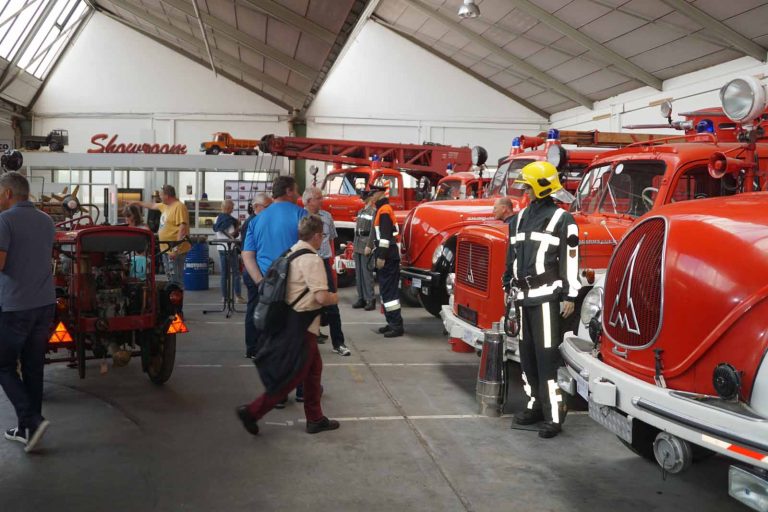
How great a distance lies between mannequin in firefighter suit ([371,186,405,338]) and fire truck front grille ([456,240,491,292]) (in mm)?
1881

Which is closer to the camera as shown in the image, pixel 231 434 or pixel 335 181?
pixel 231 434

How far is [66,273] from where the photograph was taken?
6711 millimetres

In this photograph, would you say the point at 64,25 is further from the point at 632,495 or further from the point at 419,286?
the point at 632,495

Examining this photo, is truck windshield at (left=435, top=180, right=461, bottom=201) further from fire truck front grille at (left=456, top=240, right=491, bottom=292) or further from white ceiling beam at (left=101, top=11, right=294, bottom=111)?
white ceiling beam at (left=101, top=11, right=294, bottom=111)

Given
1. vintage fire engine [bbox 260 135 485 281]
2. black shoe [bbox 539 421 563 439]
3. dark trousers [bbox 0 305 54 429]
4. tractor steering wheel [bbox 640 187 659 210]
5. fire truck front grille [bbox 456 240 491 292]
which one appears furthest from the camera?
vintage fire engine [bbox 260 135 485 281]

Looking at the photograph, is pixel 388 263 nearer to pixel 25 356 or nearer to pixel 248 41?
pixel 25 356

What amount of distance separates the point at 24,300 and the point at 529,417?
3764mm

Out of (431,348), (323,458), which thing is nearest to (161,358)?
(323,458)

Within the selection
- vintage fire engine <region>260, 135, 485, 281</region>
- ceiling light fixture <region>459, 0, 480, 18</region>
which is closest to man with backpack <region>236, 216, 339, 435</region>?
vintage fire engine <region>260, 135, 485, 281</region>

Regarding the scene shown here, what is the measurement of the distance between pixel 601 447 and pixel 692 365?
1912mm

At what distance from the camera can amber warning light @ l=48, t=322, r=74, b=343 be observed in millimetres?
5691

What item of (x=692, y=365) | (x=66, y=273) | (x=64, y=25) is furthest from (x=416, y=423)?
(x=64, y=25)

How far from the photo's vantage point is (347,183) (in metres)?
15.4

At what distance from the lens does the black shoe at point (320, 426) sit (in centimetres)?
517
